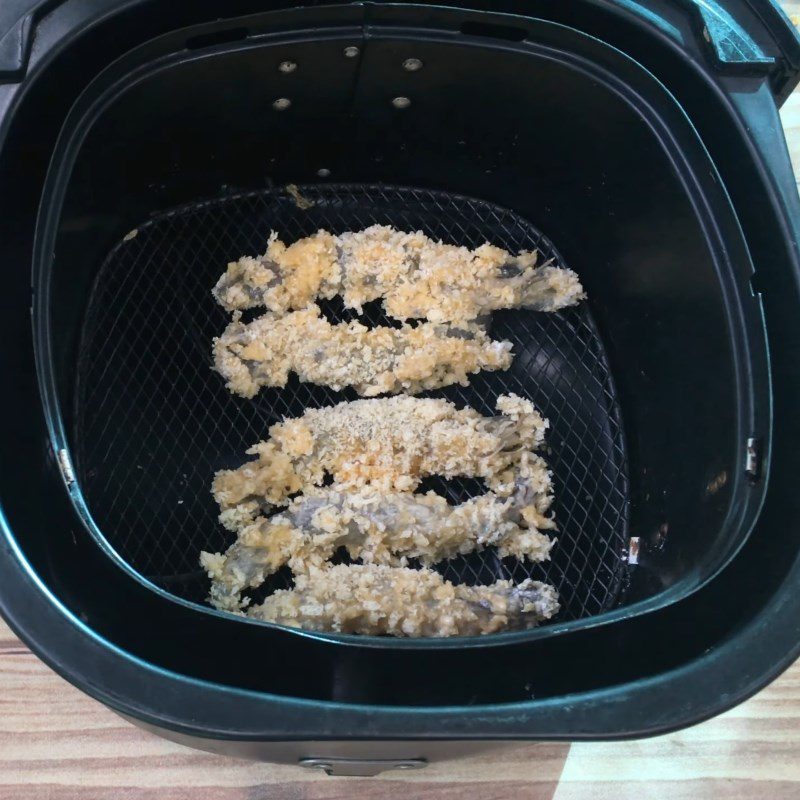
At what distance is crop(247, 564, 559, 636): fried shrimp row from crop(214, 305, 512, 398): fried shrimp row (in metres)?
0.24

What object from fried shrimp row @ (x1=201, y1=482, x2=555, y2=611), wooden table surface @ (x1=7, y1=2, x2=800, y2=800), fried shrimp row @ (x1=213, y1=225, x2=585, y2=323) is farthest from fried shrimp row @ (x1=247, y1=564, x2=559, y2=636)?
fried shrimp row @ (x1=213, y1=225, x2=585, y2=323)

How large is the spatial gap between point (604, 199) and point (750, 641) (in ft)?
1.85

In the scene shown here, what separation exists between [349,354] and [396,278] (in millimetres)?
124

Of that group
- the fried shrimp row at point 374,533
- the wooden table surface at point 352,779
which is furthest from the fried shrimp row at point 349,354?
the wooden table surface at point 352,779

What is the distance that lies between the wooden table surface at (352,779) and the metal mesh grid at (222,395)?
0.17 m

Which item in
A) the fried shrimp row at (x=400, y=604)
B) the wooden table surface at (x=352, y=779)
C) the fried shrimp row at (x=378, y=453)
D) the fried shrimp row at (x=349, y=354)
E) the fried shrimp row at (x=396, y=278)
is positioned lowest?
the wooden table surface at (x=352, y=779)

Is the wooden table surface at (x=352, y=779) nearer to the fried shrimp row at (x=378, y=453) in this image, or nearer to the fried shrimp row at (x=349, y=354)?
the fried shrimp row at (x=378, y=453)

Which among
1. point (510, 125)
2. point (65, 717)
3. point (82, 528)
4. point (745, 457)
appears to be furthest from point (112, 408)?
point (745, 457)

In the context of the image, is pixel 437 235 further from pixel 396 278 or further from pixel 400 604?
pixel 400 604

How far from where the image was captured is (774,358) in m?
0.79

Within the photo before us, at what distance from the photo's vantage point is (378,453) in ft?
3.13

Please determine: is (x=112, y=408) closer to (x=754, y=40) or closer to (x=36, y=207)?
(x=36, y=207)

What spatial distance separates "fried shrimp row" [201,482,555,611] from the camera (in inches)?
35.1

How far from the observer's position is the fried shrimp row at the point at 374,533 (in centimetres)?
89
